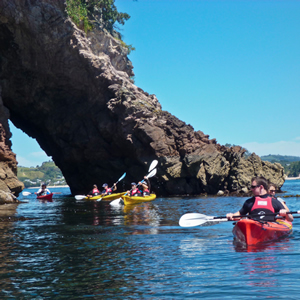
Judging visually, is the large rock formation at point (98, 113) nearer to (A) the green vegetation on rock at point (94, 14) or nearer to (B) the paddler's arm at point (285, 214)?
(A) the green vegetation on rock at point (94, 14)

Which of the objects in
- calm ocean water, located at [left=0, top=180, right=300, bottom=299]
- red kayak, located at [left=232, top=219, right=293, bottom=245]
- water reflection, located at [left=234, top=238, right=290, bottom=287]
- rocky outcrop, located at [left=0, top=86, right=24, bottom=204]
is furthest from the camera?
rocky outcrop, located at [left=0, top=86, right=24, bottom=204]

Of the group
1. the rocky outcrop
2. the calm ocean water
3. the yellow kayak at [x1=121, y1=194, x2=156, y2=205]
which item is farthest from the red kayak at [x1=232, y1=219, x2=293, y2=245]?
the rocky outcrop

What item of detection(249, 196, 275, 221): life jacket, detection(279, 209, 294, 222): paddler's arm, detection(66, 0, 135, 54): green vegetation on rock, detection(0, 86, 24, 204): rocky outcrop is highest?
detection(66, 0, 135, 54): green vegetation on rock

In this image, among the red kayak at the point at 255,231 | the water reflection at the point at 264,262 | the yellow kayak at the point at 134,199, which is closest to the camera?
the water reflection at the point at 264,262

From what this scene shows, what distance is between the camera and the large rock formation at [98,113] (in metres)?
29.9

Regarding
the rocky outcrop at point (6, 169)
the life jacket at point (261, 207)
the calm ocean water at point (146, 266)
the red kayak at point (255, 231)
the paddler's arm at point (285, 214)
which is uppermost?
the rocky outcrop at point (6, 169)

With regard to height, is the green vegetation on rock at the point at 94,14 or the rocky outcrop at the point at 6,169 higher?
the green vegetation on rock at the point at 94,14

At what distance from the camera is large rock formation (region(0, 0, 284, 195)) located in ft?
98.2

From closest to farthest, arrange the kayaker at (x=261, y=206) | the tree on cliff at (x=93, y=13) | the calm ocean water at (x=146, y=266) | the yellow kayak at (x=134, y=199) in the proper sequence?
the calm ocean water at (x=146, y=266)
the kayaker at (x=261, y=206)
the yellow kayak at (x=134, y=199)
the tree on cliff at (x=93, y=13)

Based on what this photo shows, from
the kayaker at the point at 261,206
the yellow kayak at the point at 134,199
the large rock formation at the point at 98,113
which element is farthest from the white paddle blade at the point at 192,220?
the large rock formation at the point at 98,113

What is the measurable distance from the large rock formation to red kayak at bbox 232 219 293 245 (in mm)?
25269

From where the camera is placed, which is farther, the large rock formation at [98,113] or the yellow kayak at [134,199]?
the large rock formation at [98,113]

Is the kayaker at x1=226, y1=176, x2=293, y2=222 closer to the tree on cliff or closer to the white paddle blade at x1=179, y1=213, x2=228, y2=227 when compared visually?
the white paddle blade at x1=179, y1=213, x2=228, y2=227

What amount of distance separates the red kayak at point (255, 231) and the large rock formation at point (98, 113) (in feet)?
82.9
